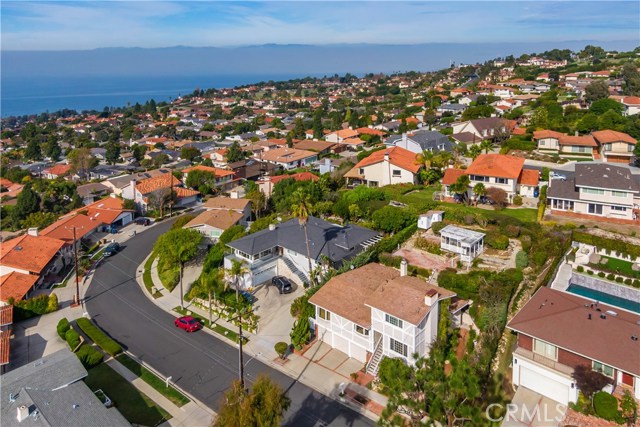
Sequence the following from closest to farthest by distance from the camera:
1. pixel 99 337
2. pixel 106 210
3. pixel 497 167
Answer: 1. pixel 99 337
2. pixel 497 167
3. pixel 106 210

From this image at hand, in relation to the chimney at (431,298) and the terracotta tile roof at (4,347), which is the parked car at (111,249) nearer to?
the terracotta tile roof at (4,347)

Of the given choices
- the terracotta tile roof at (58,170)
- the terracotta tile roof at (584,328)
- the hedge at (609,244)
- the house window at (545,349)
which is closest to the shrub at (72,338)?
the terracotta tile roof at (584,328)

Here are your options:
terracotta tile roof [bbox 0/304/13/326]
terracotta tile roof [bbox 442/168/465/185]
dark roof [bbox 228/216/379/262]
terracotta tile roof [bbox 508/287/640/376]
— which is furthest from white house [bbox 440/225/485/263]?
terracotta tile roof [bbox 0/304/13/326]

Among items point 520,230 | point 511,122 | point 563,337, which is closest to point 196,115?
point 511,122

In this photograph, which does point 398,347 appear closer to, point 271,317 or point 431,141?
point 271,317

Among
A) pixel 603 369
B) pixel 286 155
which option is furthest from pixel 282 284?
pixel 286 155

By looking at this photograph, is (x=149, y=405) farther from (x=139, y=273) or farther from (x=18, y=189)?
(x=18, y=189)

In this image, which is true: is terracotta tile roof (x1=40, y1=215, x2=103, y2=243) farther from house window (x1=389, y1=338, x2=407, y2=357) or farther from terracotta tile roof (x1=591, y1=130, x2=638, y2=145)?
terracotta tile roof (x1=591, y1=130, x2=638, y2=145)
